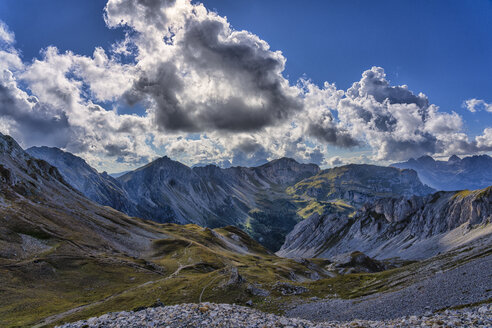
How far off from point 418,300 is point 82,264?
98.2 meters

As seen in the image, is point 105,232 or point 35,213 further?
point 105,232

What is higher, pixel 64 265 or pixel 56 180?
pixel 56 180

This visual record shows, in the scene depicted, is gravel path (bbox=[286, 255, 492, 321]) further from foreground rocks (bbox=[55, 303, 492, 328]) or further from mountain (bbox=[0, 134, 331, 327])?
foreground rocks (bbox=[55, 303, 492, 328])

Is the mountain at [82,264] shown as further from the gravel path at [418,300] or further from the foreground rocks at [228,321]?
the foreground rocks at [228,321]

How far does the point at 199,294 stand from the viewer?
202ft

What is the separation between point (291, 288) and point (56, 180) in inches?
7381

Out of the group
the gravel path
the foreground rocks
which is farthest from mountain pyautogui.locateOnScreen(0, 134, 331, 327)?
the foreground rocks

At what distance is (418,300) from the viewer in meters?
42.6

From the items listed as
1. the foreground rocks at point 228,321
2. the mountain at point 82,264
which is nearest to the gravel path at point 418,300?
the mountain at point 82,264

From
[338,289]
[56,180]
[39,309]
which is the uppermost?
[56,180]

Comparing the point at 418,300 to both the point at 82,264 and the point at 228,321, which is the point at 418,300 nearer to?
the point at 228,321

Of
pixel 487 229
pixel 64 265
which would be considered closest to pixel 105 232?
pixel 64 265

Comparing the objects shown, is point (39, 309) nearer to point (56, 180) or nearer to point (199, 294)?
point (199, 294)

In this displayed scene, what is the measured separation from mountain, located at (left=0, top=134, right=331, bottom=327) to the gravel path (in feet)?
43.2
